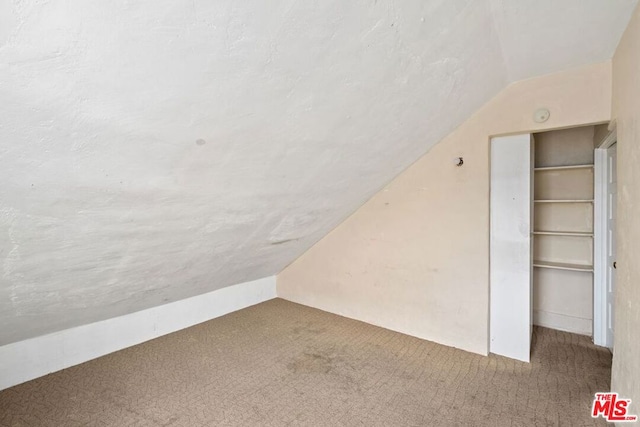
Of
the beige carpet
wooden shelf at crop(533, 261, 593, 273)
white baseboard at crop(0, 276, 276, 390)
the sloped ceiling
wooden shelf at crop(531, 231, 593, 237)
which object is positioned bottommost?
the beige carpet

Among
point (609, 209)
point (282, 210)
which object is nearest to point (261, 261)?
point (282, 210)

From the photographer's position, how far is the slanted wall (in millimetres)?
2293

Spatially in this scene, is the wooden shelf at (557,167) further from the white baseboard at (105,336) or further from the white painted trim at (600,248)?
the white baseboard at (105,336)

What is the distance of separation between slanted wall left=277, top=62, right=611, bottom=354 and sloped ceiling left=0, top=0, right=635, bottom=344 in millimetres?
186

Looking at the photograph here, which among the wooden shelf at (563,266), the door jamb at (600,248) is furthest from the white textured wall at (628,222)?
the wooden shelf at (563,266)

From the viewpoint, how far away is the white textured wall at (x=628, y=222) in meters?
1.48

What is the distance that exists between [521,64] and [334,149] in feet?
4.61

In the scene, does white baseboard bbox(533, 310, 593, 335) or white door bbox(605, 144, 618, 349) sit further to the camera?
white baseboard bbox(533, 310, 593, 335)

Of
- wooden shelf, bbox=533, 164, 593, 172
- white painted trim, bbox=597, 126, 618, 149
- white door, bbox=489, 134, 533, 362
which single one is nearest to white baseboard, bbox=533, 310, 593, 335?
white door, bbox=489, 134, 533, 362

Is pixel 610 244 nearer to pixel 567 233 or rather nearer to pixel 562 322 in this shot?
pixel 567 233

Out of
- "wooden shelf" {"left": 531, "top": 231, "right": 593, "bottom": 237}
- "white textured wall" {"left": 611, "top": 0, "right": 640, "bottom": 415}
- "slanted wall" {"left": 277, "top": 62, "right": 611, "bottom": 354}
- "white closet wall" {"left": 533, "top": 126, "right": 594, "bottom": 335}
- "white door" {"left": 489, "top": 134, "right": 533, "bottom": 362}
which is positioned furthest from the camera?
"white closet wall" {"left": 533, "top": 126, "right": 594, "bottom": 335}

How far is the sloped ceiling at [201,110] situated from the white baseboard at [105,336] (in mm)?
128

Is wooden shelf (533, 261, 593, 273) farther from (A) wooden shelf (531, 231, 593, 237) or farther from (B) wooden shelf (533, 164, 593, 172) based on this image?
(B) wooden shelf (533, 164, 593, 172)

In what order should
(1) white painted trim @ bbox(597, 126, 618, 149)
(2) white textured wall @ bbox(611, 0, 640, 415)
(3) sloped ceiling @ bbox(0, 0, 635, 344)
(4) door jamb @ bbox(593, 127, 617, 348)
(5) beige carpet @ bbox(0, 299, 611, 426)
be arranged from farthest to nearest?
(4) door jamb @ bbox(593, 127, 617, 348) → (1) white painted trim @ bbox(597, 126, 618, 149) → (5) beige carpet @ bbox(0, 299, 611, 426) → (2) white textured wall @ bbox(611, 0, 640, 415) → (3) sloped ceiling @ bbox(0, 0, 635, 344)
